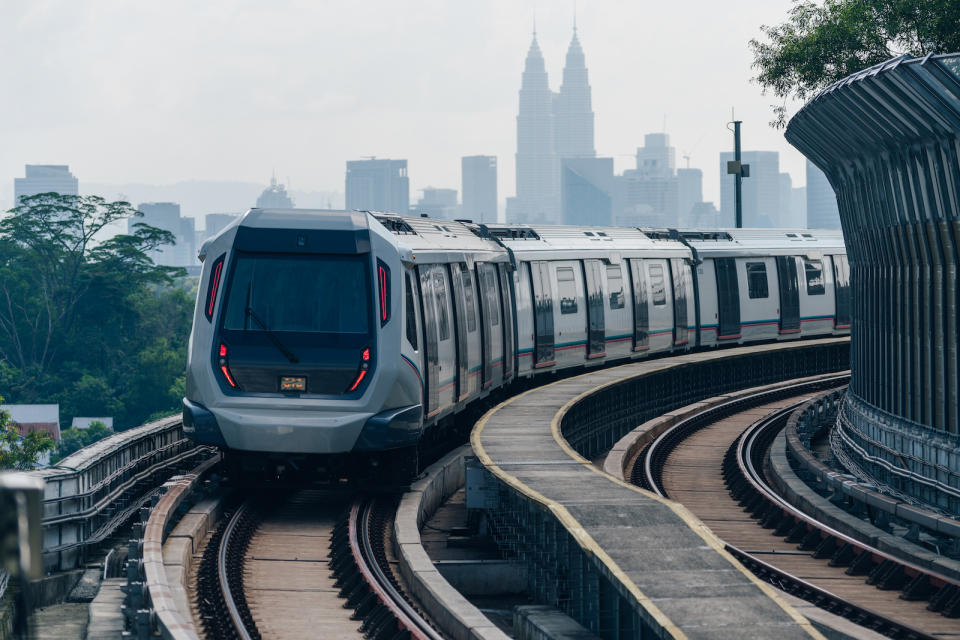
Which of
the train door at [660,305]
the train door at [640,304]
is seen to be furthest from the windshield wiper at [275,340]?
the train door at [660,305]

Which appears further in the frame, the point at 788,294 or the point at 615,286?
the point at 788,294

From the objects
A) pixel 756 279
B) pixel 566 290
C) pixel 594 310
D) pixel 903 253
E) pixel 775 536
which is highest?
pixel 903 253

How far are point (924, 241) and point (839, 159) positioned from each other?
3471 millimetres

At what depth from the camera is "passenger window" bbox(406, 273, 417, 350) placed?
1691cm

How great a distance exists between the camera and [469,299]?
69.2ft

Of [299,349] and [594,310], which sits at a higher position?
[594,310]

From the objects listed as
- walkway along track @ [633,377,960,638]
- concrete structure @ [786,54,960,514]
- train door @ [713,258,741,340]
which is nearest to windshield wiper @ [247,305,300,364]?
walkway along track @ [633,377,960,638]

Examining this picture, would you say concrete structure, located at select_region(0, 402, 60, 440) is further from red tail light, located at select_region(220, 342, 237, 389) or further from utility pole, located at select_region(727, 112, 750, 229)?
red tail light, located at select_region(220, 342, 237, 389)

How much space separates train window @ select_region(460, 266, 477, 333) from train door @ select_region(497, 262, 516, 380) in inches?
109

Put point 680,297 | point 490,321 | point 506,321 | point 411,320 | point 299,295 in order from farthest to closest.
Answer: point 680,297
point 506,321
point 490,321
point 411,320
point 299,295

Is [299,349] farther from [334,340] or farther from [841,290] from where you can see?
[841,290]

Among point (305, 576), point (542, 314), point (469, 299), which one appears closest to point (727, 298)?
point (542, 314)

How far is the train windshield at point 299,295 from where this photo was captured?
53.9ft

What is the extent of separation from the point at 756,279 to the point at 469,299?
1772 cm
